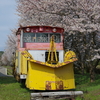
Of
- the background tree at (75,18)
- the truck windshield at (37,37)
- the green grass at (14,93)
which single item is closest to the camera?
the green grass at (14,93)

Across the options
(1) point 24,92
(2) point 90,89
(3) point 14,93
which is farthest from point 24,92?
(2) point 90,89

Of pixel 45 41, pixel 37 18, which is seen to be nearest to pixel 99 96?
pixel 45 41

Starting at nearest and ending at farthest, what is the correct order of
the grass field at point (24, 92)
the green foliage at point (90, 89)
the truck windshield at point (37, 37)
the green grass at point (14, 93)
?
1. the green foliage at point (90, 89)
2. the grass field at point (24, 92)
3. the green grass at point (14, 93)
4. the truck windshield at point (37, 37)

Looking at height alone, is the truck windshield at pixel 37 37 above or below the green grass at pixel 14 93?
above

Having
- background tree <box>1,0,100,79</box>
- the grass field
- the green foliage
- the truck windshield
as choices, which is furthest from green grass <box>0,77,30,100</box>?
background tree <box>1,0,100,79</box>

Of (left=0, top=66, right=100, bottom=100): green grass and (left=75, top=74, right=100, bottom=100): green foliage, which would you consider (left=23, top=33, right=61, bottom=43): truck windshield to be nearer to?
(left=0, top=66, right=100, bottom=100): green grass

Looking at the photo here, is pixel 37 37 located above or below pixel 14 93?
above

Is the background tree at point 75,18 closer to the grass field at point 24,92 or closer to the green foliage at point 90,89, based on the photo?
the green foliage at point 90,89

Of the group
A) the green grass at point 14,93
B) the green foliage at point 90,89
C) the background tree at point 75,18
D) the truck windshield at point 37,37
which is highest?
the background tree at point 75,18

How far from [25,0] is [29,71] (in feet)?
25.8

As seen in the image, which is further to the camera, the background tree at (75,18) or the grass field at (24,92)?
the background tree at (75,18)

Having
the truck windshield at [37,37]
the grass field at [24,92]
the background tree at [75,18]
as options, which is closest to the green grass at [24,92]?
the grass field at [24,92]

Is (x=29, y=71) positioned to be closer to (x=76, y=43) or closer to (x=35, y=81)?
(x=35, y=81)

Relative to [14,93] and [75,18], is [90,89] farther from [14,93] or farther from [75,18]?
[75,18]
